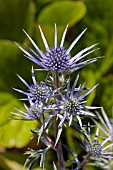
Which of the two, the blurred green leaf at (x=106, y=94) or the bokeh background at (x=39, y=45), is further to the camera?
the blurred green leaf at (x=106, y=94)

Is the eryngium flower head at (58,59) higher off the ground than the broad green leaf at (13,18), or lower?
lower

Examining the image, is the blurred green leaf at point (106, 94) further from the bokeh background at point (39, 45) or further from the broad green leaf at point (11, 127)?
the broad green leaf at point (11, 127)

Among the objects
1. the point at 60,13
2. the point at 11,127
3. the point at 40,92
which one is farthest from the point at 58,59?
the point at 60,13

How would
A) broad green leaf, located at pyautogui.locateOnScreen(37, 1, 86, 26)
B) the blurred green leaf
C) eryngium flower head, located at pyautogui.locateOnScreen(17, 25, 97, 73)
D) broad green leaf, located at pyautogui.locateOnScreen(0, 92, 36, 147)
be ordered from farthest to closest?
broad green leaf, located at pyautogui.locateOnScreen(37, 1, 86, 26) < the blurred green leaf < broad green leaf, located at pyautogui.locateOnScreen(0, 92, 36, 147) < eryngium flower head, located at pyautogui.locateOnScreen(17, 25, 97, 73)

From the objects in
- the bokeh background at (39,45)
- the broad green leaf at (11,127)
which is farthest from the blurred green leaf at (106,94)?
A: the broad green leaf at (11,127)

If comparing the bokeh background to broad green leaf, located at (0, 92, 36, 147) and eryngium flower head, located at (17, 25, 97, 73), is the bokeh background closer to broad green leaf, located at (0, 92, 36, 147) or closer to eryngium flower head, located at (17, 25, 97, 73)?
broad green leaf, located at (0, 92, 36, 147)

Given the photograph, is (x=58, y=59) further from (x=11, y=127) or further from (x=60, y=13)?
(x=60, y=13)

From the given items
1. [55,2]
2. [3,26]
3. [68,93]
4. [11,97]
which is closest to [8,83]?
[11,97]

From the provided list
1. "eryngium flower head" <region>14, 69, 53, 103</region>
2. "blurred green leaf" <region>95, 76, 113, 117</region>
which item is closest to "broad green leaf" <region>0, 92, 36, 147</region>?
"blurred green leaf" <region>95, 76, 113, 117</region>
